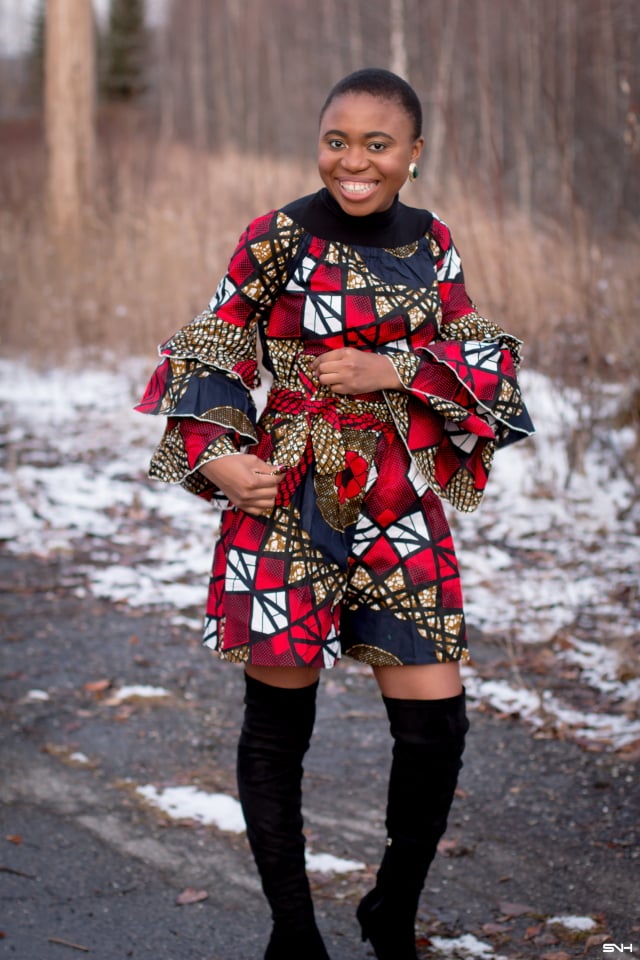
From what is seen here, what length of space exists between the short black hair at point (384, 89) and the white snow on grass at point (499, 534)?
2.24m

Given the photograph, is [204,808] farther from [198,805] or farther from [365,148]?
[365,148]

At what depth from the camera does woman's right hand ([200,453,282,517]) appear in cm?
191

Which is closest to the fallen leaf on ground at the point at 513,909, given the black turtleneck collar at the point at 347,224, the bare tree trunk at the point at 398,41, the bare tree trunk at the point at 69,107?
the black turtleneck collar at the point at 347,224

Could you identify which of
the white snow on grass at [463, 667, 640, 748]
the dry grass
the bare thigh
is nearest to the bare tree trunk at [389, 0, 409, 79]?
the dry grass

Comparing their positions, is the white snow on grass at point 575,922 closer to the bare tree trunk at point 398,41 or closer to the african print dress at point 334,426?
the african print dress at point 334,426

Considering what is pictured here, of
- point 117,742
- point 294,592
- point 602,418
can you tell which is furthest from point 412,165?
point 602,418

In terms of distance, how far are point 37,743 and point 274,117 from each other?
2895 centimetres

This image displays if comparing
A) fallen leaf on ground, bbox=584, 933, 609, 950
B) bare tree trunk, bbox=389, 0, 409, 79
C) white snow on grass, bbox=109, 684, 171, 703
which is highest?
bare tree trunk, bbox=389, 0, 409, 79

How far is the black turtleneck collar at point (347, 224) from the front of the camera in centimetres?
201

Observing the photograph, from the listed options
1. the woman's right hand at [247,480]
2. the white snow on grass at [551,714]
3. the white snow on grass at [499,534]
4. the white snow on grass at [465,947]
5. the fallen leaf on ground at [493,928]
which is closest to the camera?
the woman's right hand at [247,480]

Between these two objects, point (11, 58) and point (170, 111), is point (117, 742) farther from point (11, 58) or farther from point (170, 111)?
point (11, 58)

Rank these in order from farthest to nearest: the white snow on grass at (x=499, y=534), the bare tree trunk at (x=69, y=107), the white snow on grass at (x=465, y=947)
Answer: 1. the bare tree trunk at (x=69, y=107)
2. the white snow on grass at (x=499, y=534)
3. the white snow on grass at (x=465, y=947)

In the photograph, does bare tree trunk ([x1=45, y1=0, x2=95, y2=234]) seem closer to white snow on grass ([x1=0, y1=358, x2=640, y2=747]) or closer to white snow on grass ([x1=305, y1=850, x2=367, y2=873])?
white snow on grass ([x1=0, y1=358, x2=640, y2=747])

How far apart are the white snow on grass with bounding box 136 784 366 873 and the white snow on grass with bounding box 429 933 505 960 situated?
400mm
